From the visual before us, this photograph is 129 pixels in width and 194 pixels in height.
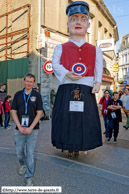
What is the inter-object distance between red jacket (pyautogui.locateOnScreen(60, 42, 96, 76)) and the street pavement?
5.97ft

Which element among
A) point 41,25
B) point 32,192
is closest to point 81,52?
point 32,192

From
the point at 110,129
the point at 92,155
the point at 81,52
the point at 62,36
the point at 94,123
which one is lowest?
the point at 92,155

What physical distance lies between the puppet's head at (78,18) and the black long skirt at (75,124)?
3.79ft

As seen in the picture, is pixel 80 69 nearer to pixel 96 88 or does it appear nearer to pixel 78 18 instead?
pixel 96 88

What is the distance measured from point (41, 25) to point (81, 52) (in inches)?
257

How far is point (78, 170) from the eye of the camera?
11.1 feet

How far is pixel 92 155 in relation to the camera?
14.2 feet

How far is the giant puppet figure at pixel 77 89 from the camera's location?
362 cm

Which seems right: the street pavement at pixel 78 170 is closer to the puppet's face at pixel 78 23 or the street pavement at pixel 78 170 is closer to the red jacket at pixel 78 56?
the red jacket at pixel 78 56

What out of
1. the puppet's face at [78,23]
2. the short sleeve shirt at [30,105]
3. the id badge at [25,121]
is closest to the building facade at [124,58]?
the puppet's face at [78,23]

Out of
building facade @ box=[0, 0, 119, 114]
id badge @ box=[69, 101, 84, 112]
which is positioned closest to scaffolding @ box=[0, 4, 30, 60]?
building facade @ box=[0, 0, 119, 114]

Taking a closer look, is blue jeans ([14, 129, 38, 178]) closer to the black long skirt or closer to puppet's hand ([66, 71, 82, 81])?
the black long skirt

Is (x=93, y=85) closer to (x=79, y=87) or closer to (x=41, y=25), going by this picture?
(x=79, y=87)

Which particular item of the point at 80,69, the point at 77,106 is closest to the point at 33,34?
the point at 80,69
